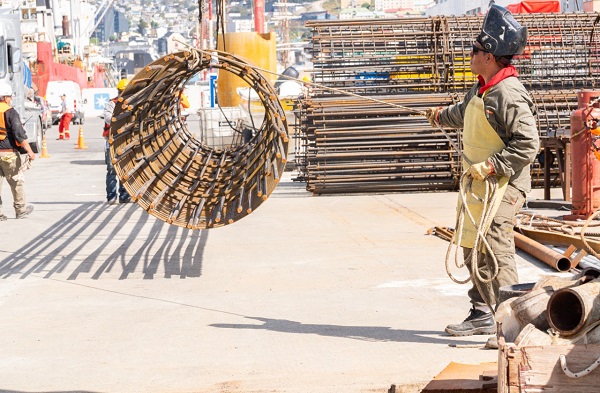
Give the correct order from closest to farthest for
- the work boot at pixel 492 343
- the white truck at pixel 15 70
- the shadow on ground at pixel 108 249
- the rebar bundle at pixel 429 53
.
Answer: the work boot at pixel 492 343, the shadow on ground at pixel 108 249, the rebar bundle at pixel 429 53, the white truck at pixel 15 70

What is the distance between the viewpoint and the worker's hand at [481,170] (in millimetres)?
6709

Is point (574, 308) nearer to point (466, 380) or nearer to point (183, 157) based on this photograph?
point (466, 380)

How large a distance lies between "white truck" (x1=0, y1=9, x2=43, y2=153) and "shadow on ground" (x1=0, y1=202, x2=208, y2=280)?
13.8 metres

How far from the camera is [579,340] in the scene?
4.82 metres

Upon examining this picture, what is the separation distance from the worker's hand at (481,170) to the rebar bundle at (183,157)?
9.43 ft

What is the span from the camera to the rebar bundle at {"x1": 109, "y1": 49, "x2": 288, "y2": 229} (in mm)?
9414

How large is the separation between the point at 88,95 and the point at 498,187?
6147cm

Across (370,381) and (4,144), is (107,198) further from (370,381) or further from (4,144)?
(370,381)

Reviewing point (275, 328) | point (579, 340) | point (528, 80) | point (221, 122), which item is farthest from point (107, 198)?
point (579, 340)

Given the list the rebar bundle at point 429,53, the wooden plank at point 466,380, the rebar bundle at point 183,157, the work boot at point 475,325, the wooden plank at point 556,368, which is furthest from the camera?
the rebar bundle at point 429,53

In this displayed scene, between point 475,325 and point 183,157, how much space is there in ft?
16.0

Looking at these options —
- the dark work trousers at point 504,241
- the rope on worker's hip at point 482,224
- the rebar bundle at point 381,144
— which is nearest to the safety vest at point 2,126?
the rebar bundle at point 381,144

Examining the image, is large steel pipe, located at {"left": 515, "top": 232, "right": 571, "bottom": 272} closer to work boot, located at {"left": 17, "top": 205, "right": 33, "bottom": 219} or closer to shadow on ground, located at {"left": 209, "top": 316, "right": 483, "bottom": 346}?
Answer: shadow on ground, located at {"left": 209, "top": 316, "right": 483, "bottom": 346}

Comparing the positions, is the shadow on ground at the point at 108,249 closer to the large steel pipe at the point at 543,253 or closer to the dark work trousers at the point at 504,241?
the large steel pipe at the point at 543,253
